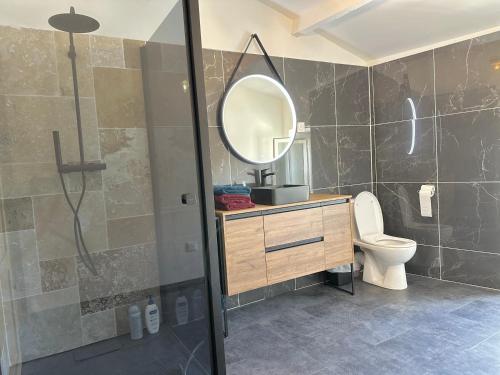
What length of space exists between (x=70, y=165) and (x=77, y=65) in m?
0.52

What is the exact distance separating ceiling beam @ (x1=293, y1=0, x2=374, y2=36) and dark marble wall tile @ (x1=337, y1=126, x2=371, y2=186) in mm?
974

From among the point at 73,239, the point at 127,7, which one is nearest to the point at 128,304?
the point at 73,239

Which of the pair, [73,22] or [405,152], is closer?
[73,22]

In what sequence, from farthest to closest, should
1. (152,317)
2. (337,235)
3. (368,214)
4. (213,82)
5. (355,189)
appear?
(355,189), (368,214), (337,235), (213,82), (152,317)

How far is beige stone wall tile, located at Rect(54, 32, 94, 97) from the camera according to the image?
6.02 ft

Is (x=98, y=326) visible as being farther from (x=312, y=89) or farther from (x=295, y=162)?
(x=312, y=89)

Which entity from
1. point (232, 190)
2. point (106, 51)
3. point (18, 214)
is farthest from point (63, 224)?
point (232, 190)

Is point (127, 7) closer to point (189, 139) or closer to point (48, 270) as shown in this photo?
point (189, 139)

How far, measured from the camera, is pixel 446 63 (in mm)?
3113

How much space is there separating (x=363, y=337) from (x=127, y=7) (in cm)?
240

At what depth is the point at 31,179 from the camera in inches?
71.7

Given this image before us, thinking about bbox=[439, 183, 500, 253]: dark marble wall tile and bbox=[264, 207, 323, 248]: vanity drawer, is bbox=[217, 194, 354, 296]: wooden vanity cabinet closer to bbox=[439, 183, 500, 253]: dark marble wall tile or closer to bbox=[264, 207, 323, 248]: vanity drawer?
bbox=[264, 207, 323, 248]: vanity drawer

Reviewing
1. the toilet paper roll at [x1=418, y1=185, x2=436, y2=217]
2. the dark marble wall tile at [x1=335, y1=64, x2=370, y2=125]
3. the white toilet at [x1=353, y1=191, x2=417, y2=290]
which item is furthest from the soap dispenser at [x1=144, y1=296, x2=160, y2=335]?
the toilet paper roll at [x1=418, y1=185, x2=436, y2=217]

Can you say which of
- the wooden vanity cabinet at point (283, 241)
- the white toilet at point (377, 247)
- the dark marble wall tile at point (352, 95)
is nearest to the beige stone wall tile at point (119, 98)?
the wooden vanity cabinet at point (283, 241)
